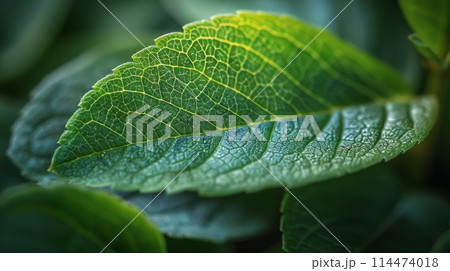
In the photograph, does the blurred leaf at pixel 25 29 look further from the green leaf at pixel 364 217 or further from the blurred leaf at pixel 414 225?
the blurred leaf at pixel 414 225

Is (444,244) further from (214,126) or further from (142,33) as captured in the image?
(142,33)

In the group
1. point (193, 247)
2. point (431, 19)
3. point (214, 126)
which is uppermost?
point (431, 19)

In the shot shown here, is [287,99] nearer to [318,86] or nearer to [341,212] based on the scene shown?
[318,86]

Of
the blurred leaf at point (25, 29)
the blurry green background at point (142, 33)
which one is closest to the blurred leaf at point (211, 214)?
the blurry green background at point (142, 33)

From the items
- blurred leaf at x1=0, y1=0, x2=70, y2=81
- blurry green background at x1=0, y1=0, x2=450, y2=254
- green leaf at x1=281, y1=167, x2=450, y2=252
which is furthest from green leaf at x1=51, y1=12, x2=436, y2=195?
blurred leaf at x1=0, y1=0, x2=70, y2=81

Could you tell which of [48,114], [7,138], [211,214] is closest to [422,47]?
[211,214]

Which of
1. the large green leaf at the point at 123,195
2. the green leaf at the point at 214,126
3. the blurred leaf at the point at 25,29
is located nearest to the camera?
the green leaf at the point at 214,126

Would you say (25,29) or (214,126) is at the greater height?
(25,29)
